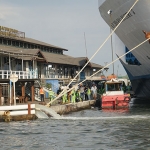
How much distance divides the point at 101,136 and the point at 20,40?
28660 millimetres

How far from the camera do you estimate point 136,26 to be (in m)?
27.6

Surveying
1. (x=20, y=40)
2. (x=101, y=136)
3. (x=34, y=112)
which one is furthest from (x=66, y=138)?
(x=20, y=40)

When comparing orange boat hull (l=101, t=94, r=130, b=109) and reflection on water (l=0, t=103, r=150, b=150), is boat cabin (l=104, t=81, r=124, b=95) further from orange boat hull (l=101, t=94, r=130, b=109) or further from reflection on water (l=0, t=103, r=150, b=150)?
reflection on water (l=0, t=103, r=150, b=150)

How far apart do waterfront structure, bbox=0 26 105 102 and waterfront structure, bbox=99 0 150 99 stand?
766cm

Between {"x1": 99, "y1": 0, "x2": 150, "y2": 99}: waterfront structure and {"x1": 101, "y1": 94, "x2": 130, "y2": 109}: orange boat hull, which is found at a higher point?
{"x1": 99, "y1": 0, "x2": 150, "y2": 99}: waterfront structure

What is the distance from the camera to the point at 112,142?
14359 millimetres

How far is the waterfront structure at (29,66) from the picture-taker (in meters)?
30.3

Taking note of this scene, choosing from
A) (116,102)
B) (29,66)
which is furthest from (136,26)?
(29,66)

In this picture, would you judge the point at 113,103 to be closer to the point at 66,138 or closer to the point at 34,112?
the point at 34,112

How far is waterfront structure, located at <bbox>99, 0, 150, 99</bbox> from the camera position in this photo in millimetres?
26153

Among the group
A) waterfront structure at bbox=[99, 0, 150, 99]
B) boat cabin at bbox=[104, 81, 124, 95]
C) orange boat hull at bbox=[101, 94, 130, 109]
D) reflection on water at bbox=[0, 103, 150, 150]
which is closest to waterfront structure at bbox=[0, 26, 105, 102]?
orange boat hull at bbox=[101, 94, 130, 109]

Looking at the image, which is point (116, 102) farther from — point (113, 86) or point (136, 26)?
point (136, 26)

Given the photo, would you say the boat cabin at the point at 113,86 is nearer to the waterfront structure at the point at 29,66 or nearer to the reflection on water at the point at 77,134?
the waterfront structure at the point at 29,66

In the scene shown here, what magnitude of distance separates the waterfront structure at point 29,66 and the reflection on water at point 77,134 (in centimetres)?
967
